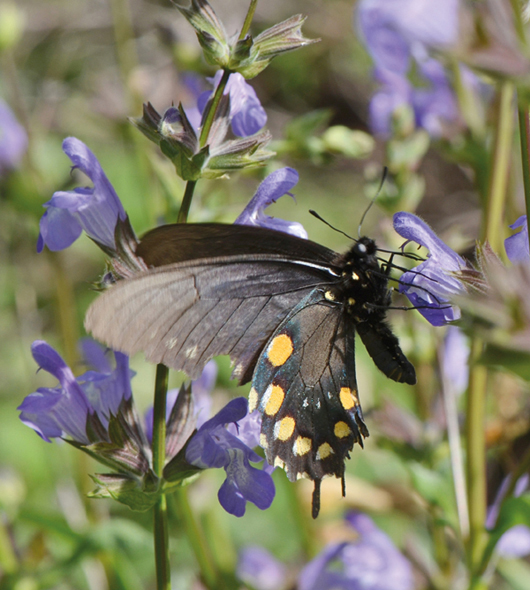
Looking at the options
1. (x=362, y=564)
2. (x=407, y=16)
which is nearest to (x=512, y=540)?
(x=362, y=564)

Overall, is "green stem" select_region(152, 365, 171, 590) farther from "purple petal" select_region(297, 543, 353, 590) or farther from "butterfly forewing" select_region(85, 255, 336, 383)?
"purple petal" select_region(297, 543, 353, 590)

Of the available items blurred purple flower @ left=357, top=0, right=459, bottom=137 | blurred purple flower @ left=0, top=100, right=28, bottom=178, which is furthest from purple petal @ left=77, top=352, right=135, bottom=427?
blurred purple flower @ left=0, top=100, right=28, bottom=178

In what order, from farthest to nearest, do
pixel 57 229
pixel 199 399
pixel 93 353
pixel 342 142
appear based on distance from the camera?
pixel 342 142, pixel 93 353, pixel 199 399, pixel 57 229

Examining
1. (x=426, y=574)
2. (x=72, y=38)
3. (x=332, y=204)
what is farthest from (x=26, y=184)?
(x=72, y=38)

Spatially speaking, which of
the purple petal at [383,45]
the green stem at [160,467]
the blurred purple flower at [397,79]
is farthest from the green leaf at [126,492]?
the purple petal at [383,45]

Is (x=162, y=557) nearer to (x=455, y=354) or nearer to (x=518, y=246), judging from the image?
(x=518, y=246)

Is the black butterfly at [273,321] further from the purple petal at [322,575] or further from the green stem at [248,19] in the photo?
the purple petal at [322,575]
